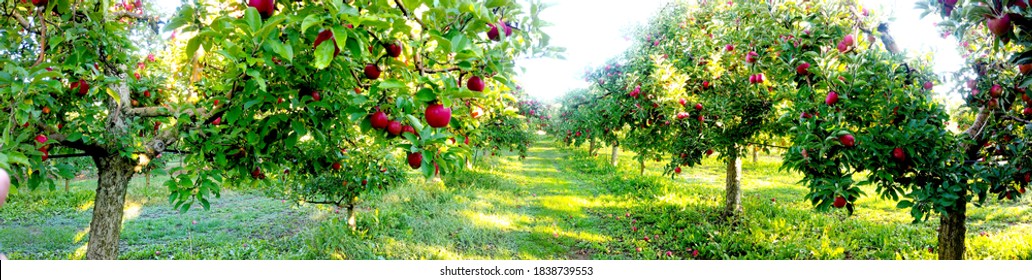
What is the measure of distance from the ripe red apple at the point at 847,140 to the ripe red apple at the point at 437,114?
2482 mm

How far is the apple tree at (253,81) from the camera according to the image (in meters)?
1.77

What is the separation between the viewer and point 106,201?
327 cm

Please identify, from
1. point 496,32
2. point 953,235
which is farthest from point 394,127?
point 953,235

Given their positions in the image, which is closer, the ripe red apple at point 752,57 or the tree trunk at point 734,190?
the ripe red apple at point 752,57

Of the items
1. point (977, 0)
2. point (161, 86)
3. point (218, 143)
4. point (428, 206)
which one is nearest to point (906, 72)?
point (977, 0)

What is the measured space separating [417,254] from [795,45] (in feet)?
14.5

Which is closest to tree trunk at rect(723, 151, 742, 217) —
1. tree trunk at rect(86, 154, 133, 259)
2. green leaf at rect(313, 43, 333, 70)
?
green leaf at rect(313, 43, 333, 70)

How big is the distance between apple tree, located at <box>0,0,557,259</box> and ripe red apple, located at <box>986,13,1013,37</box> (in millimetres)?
2071

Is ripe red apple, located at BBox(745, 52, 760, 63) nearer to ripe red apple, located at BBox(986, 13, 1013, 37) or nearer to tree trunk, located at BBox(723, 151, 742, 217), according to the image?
ripe red apple, located at BBox(986, 13, 1013, 37)

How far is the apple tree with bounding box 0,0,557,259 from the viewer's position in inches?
69.6

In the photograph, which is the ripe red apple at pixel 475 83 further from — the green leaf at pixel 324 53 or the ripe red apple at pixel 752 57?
the ripe red apple at pixel 752 57

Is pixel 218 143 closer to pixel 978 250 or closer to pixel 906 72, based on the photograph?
pixel 906 72

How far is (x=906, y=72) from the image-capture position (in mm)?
3234

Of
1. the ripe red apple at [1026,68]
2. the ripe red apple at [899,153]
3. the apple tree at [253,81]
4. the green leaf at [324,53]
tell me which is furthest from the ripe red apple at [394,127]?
the ripe red apple at [1026,68]
